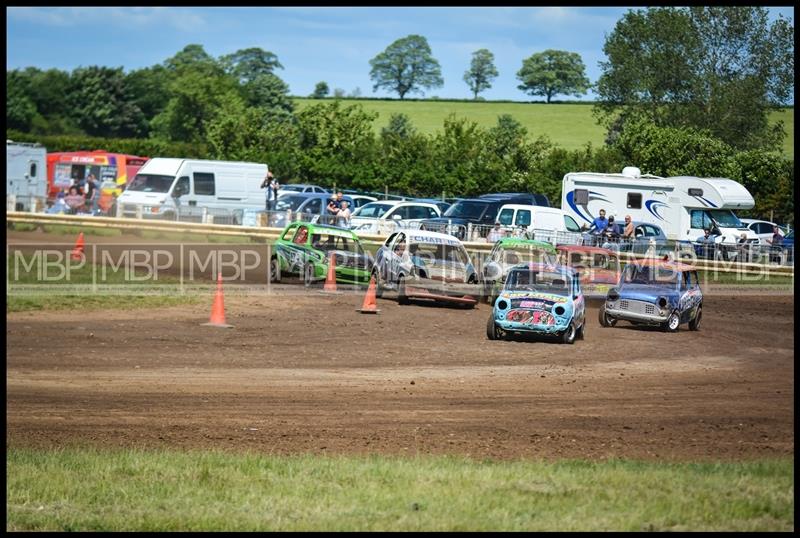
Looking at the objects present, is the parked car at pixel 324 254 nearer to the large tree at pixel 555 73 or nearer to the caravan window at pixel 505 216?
the caravan window at pixel 505 216

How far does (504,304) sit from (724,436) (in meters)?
7.73

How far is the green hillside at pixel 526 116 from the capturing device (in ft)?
269

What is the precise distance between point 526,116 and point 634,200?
5011 cm

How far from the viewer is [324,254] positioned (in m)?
27.3

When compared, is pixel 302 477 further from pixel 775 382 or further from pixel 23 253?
pixel 23 253

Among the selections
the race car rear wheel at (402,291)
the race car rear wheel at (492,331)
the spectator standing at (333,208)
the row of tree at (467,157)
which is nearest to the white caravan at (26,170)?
the row of tree at (467,157)

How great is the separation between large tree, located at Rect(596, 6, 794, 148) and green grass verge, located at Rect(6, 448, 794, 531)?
51614 millimetres

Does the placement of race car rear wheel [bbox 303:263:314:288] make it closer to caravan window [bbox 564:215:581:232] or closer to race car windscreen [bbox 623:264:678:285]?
race car windscreen [bbox 623:264:678:285]

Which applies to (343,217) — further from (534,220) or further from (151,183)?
(151,183)

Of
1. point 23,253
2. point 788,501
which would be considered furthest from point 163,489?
point 23,253

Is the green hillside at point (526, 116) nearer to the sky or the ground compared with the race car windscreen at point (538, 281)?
nearer to the sky

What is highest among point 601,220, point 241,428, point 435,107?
point 435,107

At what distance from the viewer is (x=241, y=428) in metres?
12.6

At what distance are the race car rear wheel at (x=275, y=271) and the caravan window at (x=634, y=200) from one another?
52.9 ft
